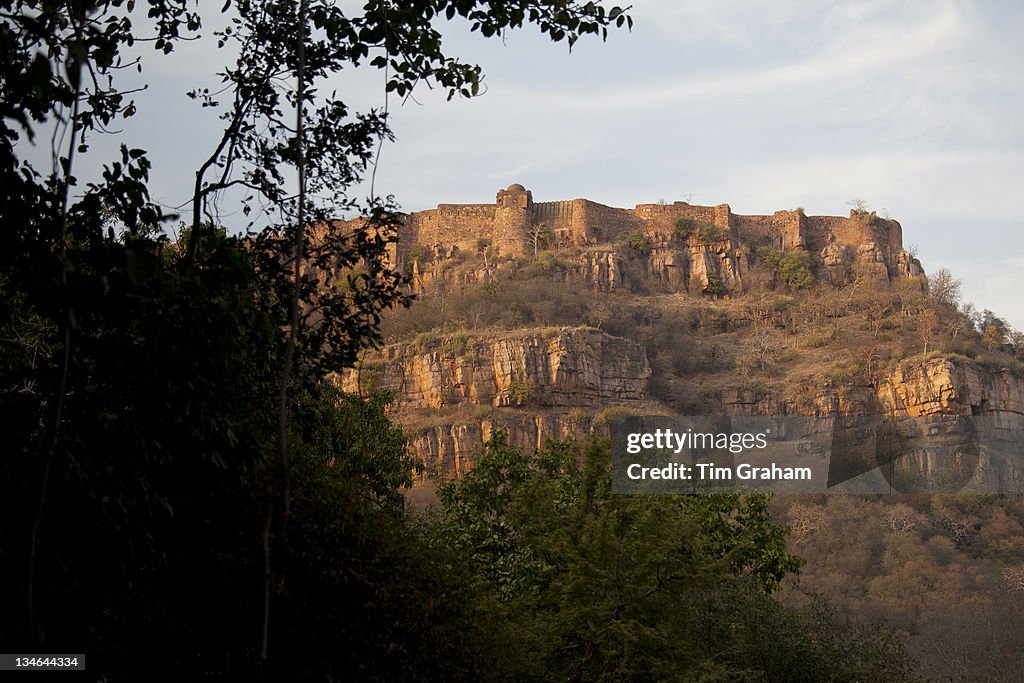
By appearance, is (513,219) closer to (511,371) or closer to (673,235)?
(673,235)

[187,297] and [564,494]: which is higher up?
[187,297]

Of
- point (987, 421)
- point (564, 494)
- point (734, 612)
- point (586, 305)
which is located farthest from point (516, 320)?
point (734, 612)

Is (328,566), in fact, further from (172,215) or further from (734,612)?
(734,612)

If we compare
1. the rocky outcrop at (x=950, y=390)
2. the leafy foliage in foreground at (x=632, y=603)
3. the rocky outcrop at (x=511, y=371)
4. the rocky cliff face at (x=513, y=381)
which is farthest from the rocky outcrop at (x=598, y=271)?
the leafy foliage in foreground at (x=632, y=603)

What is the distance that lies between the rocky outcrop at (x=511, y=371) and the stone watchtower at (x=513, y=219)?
8.89m

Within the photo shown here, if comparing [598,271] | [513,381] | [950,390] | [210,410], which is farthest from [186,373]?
A: [598,271]

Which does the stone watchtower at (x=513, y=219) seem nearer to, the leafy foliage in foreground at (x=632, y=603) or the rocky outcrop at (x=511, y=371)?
the rocky outcrop at (x=511, y=371)

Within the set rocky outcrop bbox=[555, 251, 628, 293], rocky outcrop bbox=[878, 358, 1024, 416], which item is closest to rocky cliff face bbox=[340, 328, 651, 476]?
rocky outcrop bbox=[555, 251, 628, 293]

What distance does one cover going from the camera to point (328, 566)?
7539mm

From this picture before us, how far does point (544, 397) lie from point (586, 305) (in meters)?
8.82

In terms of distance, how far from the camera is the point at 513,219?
201 feet

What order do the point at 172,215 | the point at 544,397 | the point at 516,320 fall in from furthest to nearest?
the point at 516,320, the point at 544,397, the point at 172,215

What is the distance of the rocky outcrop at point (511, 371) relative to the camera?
5062cm

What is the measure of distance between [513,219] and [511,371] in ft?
41.8
